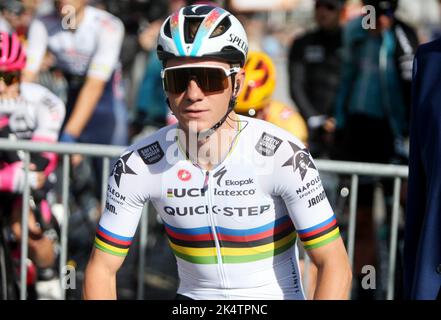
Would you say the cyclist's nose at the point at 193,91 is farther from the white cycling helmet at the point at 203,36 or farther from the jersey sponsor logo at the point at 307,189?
the jersey sponsor logo at the point at 307,189

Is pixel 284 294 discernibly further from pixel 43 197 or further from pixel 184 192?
pixel 43 197

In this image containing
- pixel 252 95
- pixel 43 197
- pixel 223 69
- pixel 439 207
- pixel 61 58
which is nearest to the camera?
pixel 439 207

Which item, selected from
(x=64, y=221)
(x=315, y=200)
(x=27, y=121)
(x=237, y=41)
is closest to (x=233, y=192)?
(x=315, y=200)

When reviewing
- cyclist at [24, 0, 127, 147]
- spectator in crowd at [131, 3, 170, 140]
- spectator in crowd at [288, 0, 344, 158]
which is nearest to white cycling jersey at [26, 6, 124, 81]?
cyclist at [24, 0, 127, 147]

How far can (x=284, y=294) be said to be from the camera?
13.1 feet

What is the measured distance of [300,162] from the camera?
379cm

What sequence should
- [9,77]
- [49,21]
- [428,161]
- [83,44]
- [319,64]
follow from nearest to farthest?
[428,161] < [9,77] < [83,44] < [49,21] < [319,64]

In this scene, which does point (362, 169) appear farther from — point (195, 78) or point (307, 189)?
point (195, 78)

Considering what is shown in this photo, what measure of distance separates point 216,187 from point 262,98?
1.99 meters

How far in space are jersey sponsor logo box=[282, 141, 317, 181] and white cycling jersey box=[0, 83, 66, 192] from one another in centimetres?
260

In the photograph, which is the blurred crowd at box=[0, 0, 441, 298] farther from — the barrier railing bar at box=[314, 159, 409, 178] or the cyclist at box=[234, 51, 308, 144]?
the barrier railing bar at box=[314, 159, 409, 178]

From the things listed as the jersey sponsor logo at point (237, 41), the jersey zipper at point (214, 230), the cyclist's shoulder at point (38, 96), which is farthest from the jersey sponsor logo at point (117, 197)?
the cyclist's shoulder at point (38, 96)

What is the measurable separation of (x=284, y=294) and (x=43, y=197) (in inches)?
109
